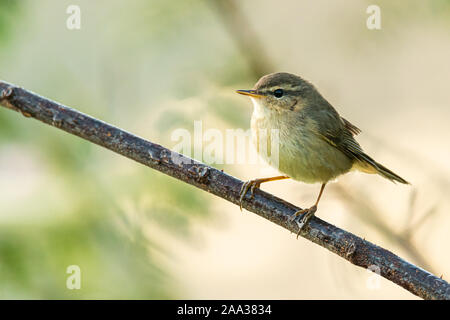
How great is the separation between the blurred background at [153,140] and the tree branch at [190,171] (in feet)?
1.53

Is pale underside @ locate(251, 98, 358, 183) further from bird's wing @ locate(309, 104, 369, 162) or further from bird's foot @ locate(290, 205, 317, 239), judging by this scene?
bird's foot @ locate(290, 205, 317, 239)

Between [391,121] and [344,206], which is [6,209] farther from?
[391,121]

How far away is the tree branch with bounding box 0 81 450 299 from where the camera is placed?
2.47 metres

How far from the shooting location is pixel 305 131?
3600 mm

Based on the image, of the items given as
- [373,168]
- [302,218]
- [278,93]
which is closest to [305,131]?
[278,93]

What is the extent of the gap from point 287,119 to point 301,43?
1.41 m

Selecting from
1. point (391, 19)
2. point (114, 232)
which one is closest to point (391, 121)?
point (391, 19)

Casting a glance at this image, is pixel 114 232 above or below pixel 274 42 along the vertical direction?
below

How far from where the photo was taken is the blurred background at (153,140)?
2996 millimetres

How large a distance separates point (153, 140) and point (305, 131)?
1.05 metres

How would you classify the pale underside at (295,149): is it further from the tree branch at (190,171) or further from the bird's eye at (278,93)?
the tree branch at (190,171)

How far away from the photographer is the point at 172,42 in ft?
11.8

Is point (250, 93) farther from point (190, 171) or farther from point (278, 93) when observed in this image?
point (190, 171)

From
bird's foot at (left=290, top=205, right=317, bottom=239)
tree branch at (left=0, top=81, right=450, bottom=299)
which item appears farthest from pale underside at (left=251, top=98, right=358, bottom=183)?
tree branch at (left=0, top=81, right=450, bottom=299)
